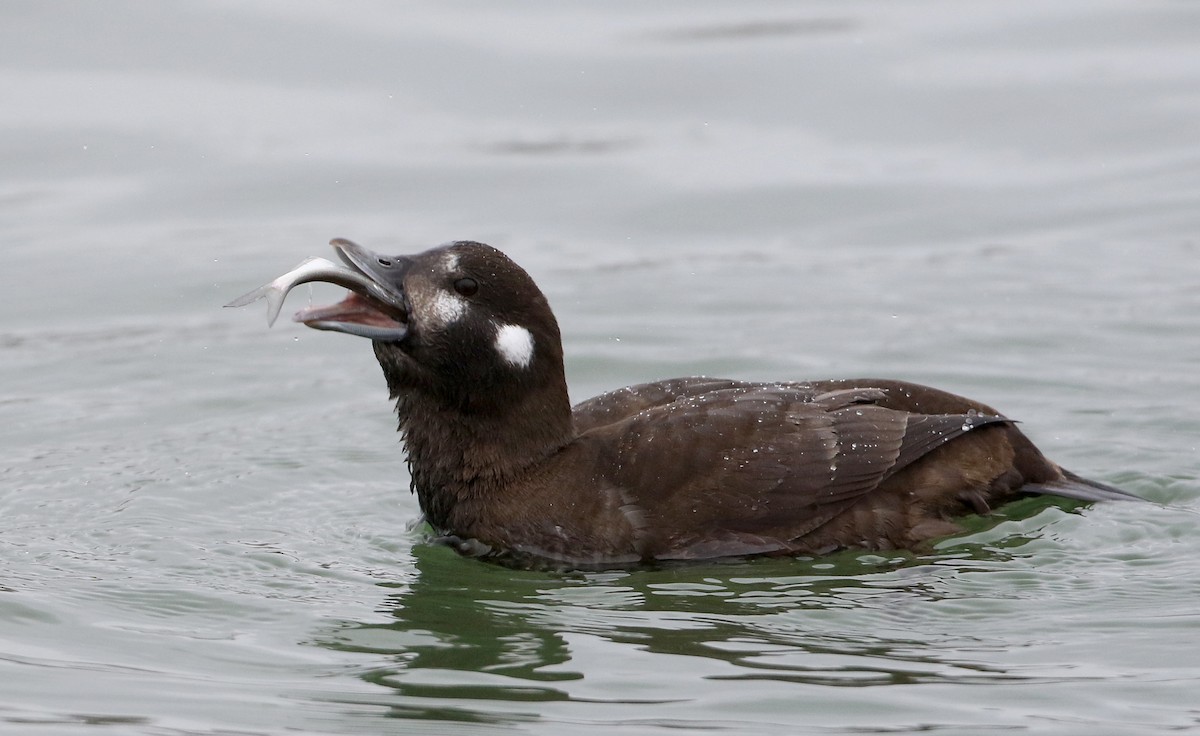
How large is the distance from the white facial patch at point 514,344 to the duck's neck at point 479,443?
15 centimetres

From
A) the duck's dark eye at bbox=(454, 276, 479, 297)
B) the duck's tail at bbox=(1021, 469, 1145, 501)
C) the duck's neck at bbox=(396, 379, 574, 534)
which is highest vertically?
the duck's dark eye at bbox=(454, 276, 479, 297)

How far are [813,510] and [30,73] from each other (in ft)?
31.8

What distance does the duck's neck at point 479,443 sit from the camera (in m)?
7.66

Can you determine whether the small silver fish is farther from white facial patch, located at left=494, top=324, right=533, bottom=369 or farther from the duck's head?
white facial patch, located at left=494, top=324, right=533, bottom=369

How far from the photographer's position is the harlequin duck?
7.44 m

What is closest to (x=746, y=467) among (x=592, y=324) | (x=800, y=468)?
(x=800, y=468)

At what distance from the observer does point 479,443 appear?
7.68 metres

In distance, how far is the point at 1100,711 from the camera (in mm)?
5930

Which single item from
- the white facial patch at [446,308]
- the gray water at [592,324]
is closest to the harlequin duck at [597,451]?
the white facial patch at [446,308]

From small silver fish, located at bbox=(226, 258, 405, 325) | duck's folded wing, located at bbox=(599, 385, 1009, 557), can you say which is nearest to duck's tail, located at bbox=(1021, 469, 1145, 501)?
duck's folded wing, located at bbox=(599, 385, 1009, 557)

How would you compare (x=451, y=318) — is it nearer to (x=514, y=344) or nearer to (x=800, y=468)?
(x=514, y=344)

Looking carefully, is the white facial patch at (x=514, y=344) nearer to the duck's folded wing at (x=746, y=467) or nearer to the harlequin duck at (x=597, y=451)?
the harlequin duck at (x=597, y=451)

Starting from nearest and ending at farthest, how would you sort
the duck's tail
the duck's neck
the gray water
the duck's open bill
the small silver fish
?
1. the gray water
2. the small silver fish
3. the duck's open bill
4. the duck's neck
5. the duck's tail

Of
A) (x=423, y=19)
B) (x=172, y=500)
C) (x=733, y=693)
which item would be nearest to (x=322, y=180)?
(x=423, y=19)
